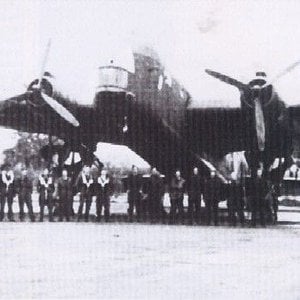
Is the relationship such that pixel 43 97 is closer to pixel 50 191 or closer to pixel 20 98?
pixel 20 98

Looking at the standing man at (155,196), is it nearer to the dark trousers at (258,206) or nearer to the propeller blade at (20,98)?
the dark trousers at (258,206)

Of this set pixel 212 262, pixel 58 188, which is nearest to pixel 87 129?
pixel 58 188

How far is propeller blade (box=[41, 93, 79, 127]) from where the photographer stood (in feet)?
48.3

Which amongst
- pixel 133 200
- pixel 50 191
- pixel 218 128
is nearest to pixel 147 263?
pixel 50 191

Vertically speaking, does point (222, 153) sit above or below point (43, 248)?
above

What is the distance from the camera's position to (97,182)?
14648 millimetres

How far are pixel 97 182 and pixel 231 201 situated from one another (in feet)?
11.1

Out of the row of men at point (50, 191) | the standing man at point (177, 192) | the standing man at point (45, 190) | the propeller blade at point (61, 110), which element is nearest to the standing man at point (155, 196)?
the standing man at point (177, 192)

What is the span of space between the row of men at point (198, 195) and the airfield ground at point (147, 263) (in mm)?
1811

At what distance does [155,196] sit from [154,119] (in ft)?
7.30

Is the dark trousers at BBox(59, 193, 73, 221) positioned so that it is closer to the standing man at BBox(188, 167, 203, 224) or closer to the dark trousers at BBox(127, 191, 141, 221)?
the dark trousers at BBox(127, 191, 141, 221)

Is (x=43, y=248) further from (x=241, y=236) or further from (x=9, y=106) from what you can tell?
(x=9, y=106)

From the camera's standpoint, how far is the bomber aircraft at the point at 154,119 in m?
13.6

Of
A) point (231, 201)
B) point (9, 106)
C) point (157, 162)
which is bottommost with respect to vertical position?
point (231, 201)
